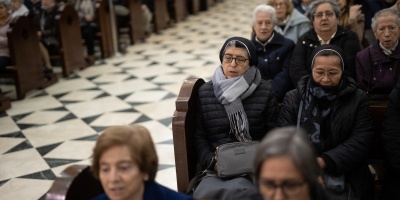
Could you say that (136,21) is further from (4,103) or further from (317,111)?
(317,111)

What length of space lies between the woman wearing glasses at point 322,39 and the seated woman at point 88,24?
16.1ft

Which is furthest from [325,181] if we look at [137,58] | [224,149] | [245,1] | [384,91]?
[245,1]

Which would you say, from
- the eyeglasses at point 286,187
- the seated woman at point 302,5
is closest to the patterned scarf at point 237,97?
the eyeglasses at point 286,187

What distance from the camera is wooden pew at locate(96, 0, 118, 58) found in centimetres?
795

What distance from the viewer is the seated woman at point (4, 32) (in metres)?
6.00

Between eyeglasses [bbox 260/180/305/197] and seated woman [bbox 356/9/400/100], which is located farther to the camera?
seated woman [bbox 356/9/400/100]

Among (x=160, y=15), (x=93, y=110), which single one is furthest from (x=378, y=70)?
(x=160, y=15)

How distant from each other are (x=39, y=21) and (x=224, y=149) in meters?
5.54

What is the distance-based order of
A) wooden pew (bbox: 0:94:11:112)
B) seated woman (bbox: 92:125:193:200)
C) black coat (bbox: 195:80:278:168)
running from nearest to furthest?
seated woman (bbox: 92:125:193:200) < black coat (bbox: 195:80:278:168) < wooden pew (bbox: 0:94:11:112)

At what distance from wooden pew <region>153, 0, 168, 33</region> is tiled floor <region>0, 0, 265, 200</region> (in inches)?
31.0

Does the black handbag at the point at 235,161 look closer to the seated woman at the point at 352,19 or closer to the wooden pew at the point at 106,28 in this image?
the seated woman at the point at 352,19

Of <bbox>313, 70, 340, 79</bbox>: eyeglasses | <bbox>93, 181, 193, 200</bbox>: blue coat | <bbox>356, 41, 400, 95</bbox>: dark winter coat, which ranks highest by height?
<bbox>313, 70, 340, 79</bbox>: eyeglasses

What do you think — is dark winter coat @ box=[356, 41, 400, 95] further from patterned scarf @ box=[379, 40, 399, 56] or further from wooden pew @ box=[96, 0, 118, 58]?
wooden pew @ box=[96, 0, 118, 58]

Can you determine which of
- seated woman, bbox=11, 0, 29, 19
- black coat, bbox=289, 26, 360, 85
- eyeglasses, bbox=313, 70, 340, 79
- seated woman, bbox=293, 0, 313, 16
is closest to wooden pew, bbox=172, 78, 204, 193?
eyeglasses, bbox=313, 70, 340, 79
